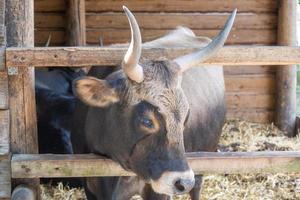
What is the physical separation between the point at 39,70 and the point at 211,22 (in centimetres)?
268

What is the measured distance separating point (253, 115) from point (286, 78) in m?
0.78

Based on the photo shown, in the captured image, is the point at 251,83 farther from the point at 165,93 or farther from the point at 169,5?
the point at 165,93

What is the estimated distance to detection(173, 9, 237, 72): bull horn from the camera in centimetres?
343

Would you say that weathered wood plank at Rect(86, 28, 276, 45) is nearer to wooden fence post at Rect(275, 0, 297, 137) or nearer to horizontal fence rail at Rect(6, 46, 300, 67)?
wooden fence post at Rect(275, 0, 297, 137)

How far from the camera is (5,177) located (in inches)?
144

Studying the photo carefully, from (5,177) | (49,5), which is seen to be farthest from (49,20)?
(5,177)

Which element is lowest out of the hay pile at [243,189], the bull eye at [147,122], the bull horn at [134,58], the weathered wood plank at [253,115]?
the hay pile at [243,189]

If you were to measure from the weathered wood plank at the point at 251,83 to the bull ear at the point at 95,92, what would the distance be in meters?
5.46

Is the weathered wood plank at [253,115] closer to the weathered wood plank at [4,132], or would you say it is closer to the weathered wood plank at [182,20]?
the weathered wood plank at [182,20]

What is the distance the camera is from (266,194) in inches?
226

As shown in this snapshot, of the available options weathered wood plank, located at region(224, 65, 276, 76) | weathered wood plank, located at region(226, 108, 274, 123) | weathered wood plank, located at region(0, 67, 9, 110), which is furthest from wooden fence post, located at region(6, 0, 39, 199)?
weathered wood plank, located at region(226, 108, 274, 123)

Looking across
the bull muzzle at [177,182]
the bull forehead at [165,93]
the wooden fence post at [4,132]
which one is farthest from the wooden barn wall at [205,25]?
the bull muzzle at [177,182]

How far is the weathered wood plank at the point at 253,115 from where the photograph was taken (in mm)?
8891

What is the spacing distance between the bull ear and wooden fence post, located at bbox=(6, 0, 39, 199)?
364 mm
